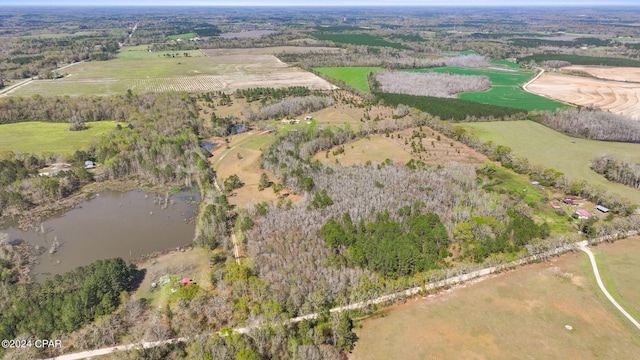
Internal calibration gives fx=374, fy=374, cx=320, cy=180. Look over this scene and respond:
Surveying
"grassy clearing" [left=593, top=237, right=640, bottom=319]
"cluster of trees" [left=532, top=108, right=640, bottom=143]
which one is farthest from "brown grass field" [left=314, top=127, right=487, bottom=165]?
"grassy clearing" [left=593, top=237, right=640, bottom=319]

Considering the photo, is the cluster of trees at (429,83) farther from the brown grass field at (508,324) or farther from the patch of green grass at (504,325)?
the patch of green grass at (504,325)

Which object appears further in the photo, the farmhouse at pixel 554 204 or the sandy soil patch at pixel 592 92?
the sandy soil patch at pixel 592 92

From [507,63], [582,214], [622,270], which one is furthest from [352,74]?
[622,270]

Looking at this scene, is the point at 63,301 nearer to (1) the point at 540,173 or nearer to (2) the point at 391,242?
(2) the point at 391,242

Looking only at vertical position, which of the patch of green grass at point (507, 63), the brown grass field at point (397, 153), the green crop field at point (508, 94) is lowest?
the brown grass field at point (397, 153)

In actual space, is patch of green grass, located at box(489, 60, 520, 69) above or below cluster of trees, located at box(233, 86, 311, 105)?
above

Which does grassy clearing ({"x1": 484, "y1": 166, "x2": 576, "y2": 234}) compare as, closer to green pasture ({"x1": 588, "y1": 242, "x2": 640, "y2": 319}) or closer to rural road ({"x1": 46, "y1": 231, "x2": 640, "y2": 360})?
rural road ({"x1": 46, "y1": 231, "x2": 640, "y2": 360})

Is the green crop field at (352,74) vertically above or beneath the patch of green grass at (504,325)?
above

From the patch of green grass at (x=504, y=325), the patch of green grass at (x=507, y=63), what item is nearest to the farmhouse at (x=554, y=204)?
the patch of green grass at (x=504, y=325)
